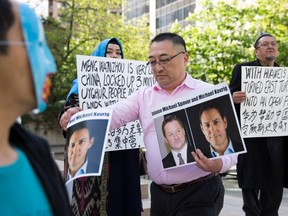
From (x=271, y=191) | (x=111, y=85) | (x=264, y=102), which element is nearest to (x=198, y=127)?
(x=111, y=85)

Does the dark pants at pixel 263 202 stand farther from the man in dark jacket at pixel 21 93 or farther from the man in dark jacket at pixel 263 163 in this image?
the man in dark jacket at pixel 21 93

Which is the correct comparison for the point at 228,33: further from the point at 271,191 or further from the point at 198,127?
the point at 198,127

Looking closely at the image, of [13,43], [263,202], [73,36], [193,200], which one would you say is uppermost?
[73,36]

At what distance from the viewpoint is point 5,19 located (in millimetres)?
1495

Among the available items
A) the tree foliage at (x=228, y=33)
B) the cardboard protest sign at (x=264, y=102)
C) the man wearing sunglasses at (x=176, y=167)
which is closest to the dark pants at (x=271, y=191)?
the cardboard protest sign at (x=264, y=102)

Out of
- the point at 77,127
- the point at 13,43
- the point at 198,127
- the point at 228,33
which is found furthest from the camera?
the point at 228,33

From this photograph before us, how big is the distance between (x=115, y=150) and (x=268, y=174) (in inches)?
75.8

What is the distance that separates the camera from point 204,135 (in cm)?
336

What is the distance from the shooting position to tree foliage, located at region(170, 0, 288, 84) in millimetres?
22438

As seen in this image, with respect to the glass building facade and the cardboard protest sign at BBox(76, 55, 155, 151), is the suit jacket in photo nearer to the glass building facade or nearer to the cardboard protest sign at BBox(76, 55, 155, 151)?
the cardboard protest sign at BBox(76, 55, 155, 151)

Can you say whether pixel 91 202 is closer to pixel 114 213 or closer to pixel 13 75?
pixel 114 213

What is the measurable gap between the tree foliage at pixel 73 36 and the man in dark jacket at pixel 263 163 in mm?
16366

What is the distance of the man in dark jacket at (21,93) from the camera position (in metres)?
1.47

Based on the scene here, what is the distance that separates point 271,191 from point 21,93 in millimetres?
4648
